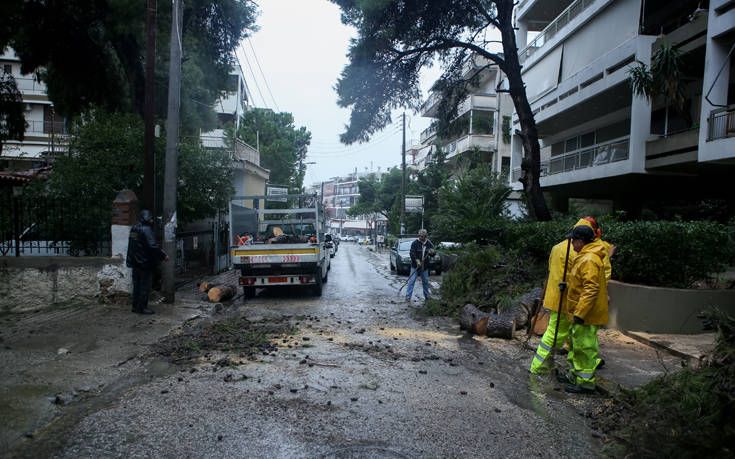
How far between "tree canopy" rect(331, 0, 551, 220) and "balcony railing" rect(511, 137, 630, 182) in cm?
449

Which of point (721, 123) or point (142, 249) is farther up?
point (721, 123)

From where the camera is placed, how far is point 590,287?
17.0ft

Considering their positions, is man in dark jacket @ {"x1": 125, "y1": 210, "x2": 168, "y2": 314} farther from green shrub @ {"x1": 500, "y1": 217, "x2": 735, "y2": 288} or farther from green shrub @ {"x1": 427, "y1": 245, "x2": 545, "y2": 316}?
green shrub @ {"x1": 500, "y1": 217, "x2": 735, "y2": 288}

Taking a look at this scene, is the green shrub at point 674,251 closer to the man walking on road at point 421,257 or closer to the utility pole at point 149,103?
the man walking on road at point 421,257

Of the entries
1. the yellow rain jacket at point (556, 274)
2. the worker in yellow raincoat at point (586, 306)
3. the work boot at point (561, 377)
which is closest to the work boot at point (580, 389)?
the worker in yellow raincoat at point (586, 306)

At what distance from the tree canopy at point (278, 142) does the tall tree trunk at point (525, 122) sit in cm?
3031

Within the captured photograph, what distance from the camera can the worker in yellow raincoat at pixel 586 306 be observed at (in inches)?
204

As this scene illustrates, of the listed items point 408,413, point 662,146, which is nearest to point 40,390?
point 408,413

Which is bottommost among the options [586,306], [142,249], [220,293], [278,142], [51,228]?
[220,293]

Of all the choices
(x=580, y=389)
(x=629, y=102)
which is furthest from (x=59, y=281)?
(x=629, y=102)

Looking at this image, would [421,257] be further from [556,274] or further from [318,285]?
[556,274]

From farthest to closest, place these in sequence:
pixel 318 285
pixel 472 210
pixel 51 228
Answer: pixel 472 210 → pixel 318 285 → pixel 51 228

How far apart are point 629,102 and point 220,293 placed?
1549cm

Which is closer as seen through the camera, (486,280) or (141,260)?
(141,260)
